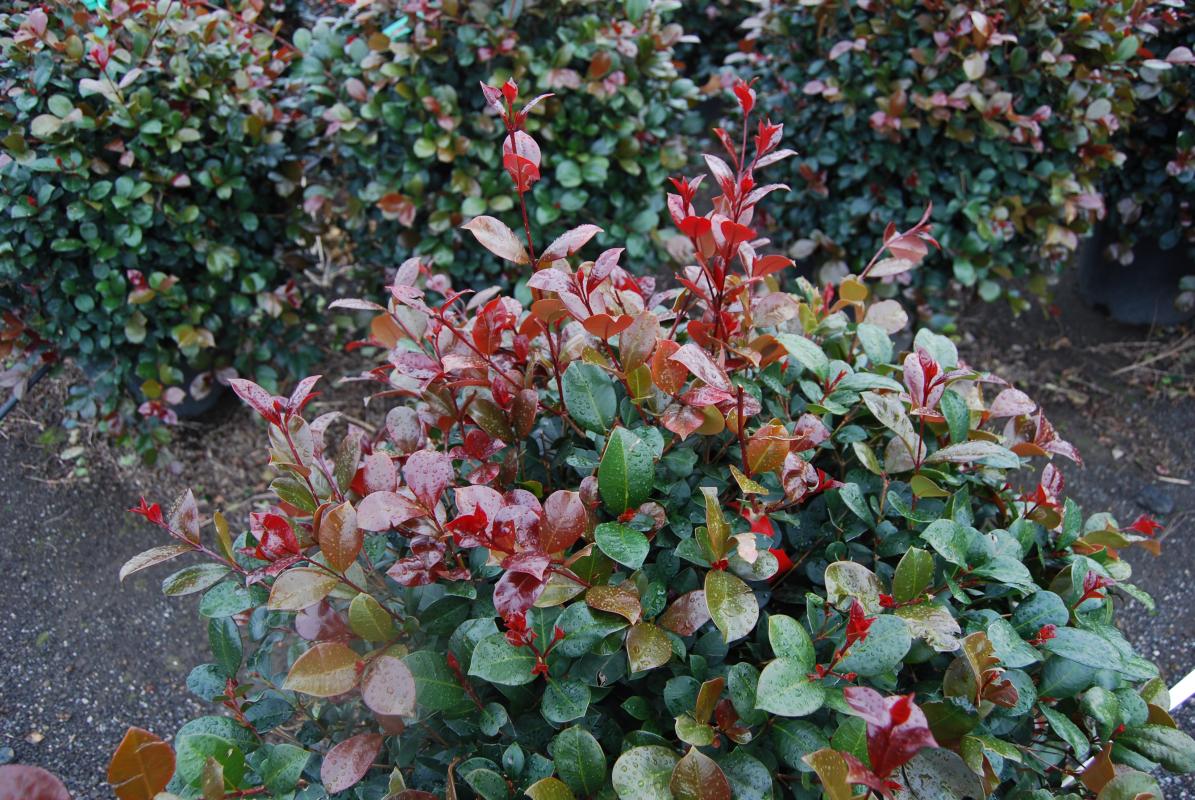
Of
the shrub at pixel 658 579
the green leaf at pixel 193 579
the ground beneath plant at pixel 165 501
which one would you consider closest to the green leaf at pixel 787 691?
the shrub at pixel 658 579

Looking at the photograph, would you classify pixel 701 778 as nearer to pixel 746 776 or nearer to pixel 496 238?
pixel 746 776

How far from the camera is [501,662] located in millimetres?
922

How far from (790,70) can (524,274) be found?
112cm

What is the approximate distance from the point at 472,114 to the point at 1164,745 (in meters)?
2.21

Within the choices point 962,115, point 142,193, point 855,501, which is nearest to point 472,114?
point 142,193

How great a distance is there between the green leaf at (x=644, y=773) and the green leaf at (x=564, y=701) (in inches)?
2.7

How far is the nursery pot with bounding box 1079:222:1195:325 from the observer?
323 cm

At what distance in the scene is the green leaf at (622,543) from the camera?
3.02 feet

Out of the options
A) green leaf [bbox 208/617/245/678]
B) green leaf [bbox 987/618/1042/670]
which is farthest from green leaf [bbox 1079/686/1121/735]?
green leaf [bbox 208/617/245/678]

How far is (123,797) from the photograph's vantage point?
0.78m

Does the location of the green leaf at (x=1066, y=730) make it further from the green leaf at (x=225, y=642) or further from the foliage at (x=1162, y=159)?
the foliage at (x=1162, y=159)

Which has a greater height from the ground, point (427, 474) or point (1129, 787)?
point (427, 474)

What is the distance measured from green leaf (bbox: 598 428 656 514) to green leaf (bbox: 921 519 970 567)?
33 cm

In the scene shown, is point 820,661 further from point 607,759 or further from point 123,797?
point 123,797
